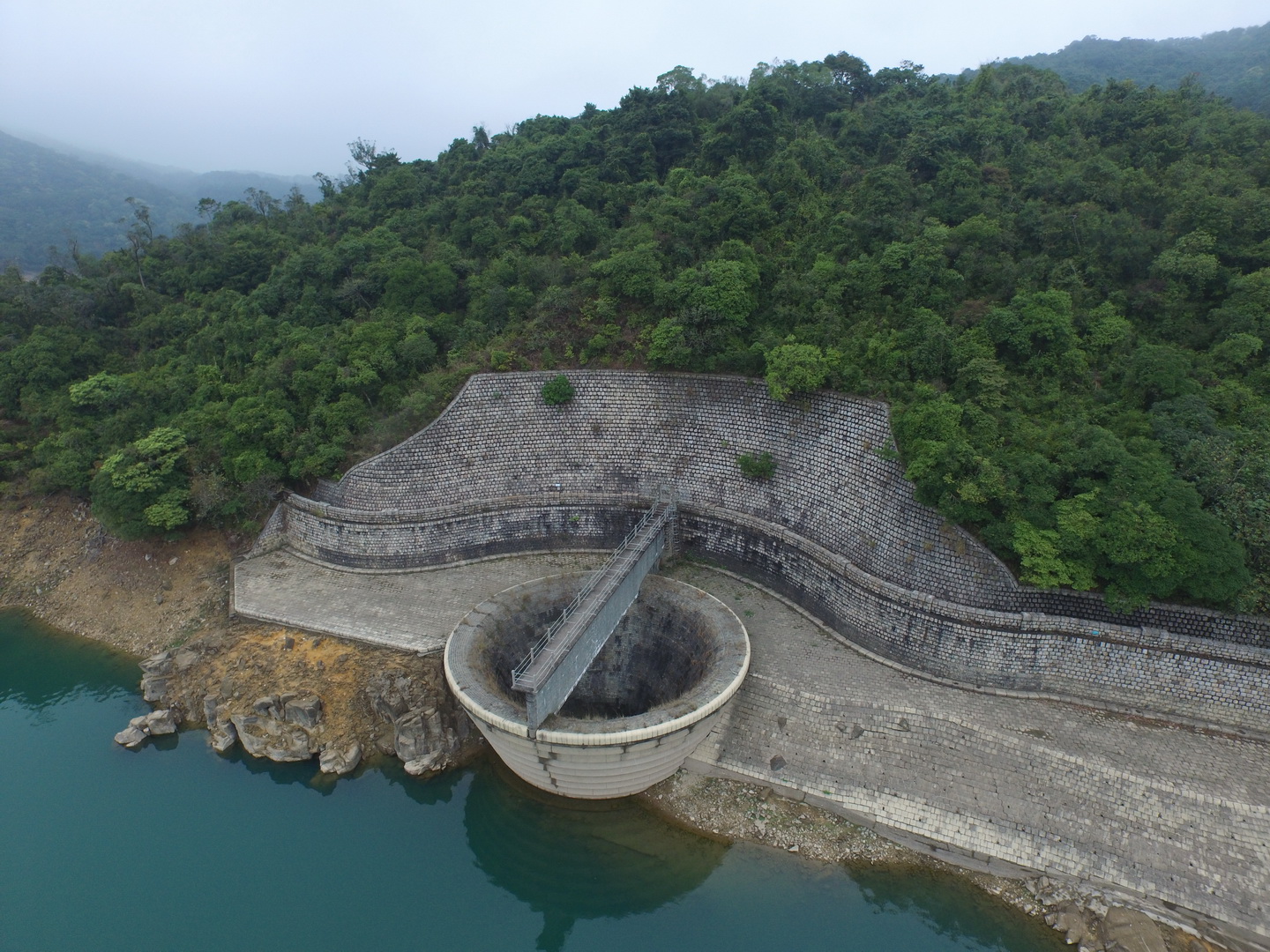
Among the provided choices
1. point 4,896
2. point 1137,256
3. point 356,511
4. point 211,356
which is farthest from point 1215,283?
point 211,356

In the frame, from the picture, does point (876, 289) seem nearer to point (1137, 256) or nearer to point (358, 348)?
point (1137, 256)

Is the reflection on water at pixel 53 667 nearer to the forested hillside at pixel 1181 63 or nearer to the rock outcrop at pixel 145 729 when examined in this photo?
the rock outcrop at pixel 145 729

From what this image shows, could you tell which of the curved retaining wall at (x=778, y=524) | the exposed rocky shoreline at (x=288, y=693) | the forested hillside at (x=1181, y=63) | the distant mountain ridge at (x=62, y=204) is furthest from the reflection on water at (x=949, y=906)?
the distant mountain ridge at (x=62, y=204)

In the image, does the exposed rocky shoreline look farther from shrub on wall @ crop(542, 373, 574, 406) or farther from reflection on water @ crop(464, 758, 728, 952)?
shrub on wall @ crop(542, 373, 574, 406)

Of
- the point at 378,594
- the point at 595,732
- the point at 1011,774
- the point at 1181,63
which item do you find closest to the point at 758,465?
the point at 595,732

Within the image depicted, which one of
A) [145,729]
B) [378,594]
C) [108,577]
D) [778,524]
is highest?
[778,524]

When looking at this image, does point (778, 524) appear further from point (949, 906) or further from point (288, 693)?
point (288, 693)
